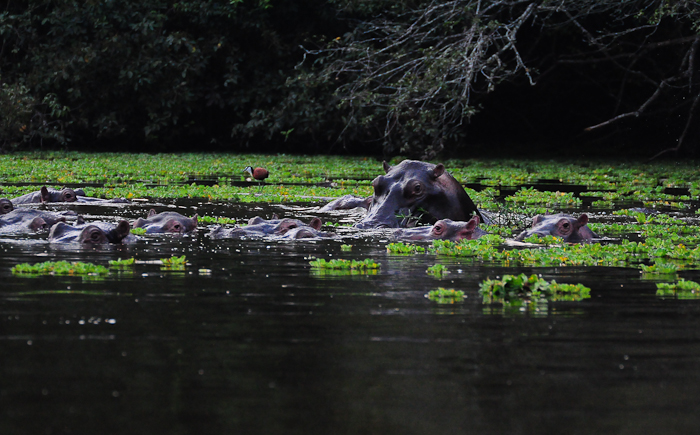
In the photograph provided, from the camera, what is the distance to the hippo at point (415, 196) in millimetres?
9741

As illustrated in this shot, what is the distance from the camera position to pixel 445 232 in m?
8.86

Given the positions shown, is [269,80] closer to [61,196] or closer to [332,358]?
[61,196]

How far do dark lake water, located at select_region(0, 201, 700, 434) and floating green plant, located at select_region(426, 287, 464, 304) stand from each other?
0.19ft

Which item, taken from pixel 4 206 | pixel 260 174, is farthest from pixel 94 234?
pixel 260 174

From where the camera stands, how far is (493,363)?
12.5 feet

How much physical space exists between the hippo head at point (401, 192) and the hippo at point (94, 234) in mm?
2469

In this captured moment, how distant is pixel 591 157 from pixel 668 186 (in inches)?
397

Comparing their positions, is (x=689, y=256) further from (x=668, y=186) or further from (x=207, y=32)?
(x=207, y=32)

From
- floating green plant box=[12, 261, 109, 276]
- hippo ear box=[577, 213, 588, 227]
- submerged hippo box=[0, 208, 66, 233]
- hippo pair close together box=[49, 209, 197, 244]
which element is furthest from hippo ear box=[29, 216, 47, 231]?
hippo ear box=[577, 213, 588, 227]

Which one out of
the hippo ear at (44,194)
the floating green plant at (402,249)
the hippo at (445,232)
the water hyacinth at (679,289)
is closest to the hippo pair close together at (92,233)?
the floating green plant at (402,249)

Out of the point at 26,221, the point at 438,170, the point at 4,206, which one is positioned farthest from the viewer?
the point at 438,170

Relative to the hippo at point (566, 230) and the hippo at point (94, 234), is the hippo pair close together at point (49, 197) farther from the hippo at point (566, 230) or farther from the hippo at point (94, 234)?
the hippo at point (566, 230)

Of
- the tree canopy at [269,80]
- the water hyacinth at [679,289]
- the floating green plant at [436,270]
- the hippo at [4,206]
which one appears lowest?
the floating green plant at [436,270]

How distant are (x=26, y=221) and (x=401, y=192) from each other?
11.5 ft
